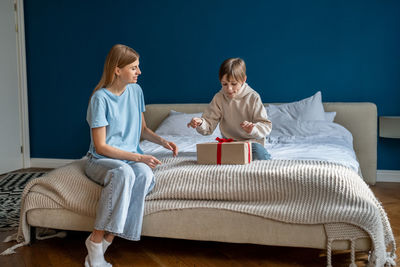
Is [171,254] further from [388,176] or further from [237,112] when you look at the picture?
[388,176]

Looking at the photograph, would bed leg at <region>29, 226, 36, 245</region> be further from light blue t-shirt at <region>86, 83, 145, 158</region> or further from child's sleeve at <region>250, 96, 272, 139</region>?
child's sleeve at <region>250, 96, 272, 139</region>

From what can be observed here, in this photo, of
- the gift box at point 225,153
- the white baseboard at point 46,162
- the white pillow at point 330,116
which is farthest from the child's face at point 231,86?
the white baseboard at point 46,162

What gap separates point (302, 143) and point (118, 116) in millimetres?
1421

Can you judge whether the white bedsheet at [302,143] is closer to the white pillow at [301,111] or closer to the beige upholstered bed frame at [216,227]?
the white pillow at [301,111]

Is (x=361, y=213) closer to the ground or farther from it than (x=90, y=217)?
farther from it

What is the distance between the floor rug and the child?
123 centimetres

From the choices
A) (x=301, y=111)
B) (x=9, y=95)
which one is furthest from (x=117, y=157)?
(x=9, y=95)

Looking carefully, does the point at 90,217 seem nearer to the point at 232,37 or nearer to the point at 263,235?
the point at 263,235

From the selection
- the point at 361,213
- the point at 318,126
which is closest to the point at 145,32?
the point at 318,126

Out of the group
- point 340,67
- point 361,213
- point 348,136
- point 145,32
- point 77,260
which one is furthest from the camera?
point 145,32

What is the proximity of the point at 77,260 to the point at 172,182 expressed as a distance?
0.56 metres

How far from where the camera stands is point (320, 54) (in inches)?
138

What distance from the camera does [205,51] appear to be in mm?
3791

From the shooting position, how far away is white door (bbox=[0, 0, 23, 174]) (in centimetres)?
392
